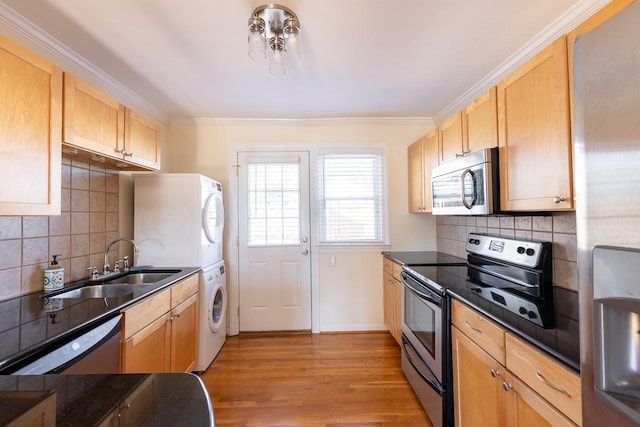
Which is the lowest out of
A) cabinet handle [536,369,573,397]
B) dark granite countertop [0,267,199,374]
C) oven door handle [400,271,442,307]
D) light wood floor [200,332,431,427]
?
light wood floor [200,332,431,427]

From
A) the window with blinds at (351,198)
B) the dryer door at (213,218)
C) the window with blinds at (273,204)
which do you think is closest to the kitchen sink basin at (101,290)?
the dryer door at (213,218)

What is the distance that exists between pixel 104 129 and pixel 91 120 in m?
0.11

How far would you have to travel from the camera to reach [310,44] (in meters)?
1.80

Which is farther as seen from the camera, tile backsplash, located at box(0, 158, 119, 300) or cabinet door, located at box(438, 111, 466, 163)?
cabinet door, located at box(438, 111, 466, 163)

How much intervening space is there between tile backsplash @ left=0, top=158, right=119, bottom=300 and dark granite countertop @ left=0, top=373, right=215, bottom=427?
1281mm

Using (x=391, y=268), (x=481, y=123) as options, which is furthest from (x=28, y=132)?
(x=391, y=268)

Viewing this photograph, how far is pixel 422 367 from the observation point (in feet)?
6.08

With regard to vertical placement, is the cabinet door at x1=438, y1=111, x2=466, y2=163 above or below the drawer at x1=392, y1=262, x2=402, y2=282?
above

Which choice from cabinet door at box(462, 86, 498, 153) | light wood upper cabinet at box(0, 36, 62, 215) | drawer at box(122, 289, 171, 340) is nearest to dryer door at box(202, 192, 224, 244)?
drawer at box(122, 289, 171, 340)

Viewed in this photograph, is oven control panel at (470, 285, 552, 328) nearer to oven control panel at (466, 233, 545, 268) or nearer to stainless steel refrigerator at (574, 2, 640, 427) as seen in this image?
oven control panel at (466, 233, 545, 268)

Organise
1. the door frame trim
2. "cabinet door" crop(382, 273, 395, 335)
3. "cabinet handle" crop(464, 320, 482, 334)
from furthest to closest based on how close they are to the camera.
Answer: the door frame trim → "cabinet door" crop(382, 273, 395, 335) → "cabinet handle" crop(464, 320, 482, 334)

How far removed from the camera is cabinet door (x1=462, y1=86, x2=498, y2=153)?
1705 millimetres

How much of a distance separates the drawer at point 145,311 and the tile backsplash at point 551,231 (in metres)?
2.48

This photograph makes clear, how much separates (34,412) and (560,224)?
2.33m
